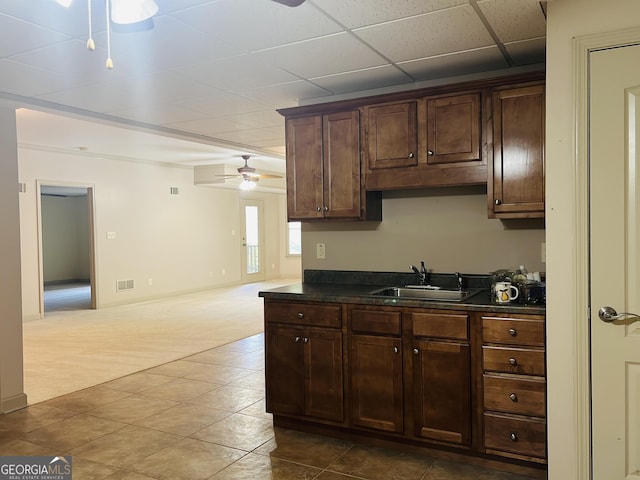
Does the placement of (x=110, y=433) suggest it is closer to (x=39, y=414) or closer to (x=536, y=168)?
(x=39, y=414)

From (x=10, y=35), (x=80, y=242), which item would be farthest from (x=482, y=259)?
→ (x=80, y=242)

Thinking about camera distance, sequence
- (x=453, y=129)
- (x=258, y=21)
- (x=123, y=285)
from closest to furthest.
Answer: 1. (x=258, y=21)
2. (x=453, y=129)
3. (x=123, y=285)

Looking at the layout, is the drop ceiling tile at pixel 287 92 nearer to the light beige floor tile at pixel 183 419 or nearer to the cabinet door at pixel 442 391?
the cabinet door at pixel 442 391

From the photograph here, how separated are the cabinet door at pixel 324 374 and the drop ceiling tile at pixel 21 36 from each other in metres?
2.16

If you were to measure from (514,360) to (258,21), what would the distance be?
7.01 ft

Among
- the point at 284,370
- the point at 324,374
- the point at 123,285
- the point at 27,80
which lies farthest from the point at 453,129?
the point at 123,285

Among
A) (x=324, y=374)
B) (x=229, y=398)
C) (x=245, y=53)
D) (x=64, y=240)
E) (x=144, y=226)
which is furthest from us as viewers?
(x=64, y=240)

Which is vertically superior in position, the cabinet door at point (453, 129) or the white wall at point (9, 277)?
the cabinet door at point (453, 129)

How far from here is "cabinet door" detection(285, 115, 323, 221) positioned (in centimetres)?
352

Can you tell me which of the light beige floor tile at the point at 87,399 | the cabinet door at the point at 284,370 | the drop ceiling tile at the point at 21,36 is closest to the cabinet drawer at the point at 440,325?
the cabinet door at the point at 284,370

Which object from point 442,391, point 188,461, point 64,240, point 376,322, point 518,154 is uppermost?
point 518,154

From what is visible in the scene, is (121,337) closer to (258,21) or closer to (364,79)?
(364,79)

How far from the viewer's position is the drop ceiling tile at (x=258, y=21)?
2324 mm

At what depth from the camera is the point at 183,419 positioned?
11.8 ft
